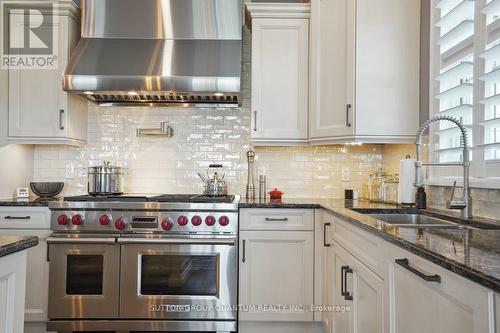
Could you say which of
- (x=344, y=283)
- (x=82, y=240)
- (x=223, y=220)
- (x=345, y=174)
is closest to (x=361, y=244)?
(x=344, y=283)

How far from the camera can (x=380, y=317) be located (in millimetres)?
1317

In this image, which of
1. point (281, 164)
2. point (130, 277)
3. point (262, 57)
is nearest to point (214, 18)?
point (262, 57)

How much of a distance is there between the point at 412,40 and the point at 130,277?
241 centimetres

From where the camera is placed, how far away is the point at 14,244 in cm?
102

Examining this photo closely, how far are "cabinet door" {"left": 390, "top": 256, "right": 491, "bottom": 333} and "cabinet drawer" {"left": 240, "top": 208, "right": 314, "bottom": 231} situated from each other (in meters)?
1.25

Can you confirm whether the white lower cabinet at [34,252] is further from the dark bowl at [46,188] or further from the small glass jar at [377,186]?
the small glass jar at [377,186]

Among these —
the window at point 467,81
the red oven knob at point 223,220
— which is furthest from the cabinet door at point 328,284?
the window at point 467,81

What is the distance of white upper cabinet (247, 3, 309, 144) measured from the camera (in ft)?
9.09

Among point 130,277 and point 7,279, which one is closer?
point 7,279

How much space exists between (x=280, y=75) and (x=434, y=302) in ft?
6.96

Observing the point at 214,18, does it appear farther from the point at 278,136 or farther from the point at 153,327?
the point at 153,327

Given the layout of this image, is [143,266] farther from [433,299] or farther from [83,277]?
[433,299]

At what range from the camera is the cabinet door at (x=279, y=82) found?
2.77m

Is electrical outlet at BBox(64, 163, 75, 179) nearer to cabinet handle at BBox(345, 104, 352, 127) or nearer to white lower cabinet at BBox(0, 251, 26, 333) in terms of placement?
white lower cabinet at BBox(0, 251, 26, 333)
